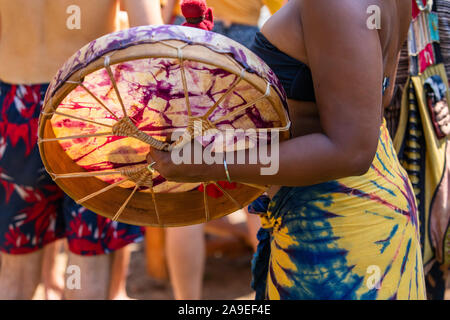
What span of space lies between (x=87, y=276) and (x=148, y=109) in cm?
100

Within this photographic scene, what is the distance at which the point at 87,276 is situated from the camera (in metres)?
2.07

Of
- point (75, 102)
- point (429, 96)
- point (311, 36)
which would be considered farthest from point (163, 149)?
point (429, 96)

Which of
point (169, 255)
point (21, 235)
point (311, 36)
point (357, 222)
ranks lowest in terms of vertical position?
point (169, 255)

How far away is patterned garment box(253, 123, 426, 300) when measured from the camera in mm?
1243

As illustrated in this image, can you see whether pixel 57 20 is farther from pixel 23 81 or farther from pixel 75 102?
pixel 75 102

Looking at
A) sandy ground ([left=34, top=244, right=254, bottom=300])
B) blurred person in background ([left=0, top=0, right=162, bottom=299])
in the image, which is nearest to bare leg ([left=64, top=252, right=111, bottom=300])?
blurred person in background ([left=0, top=0, right=162, bottom=299])

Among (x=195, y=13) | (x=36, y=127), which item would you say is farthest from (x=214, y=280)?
(x=195, y=13)

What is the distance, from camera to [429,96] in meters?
2.00

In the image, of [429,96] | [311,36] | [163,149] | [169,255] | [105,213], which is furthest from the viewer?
[169,255]

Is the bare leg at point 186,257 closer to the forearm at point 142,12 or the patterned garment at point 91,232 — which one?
the patterned garment at point 91,232

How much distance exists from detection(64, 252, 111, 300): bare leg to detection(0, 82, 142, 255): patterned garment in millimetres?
37

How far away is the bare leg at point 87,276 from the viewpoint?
6.80 ft

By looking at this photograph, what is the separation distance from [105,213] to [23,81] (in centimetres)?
87

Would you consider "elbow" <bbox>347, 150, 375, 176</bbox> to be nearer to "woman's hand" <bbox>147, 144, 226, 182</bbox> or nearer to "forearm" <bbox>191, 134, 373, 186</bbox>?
"forearm" <bbox>191, 134, 373, 186</bbox>
